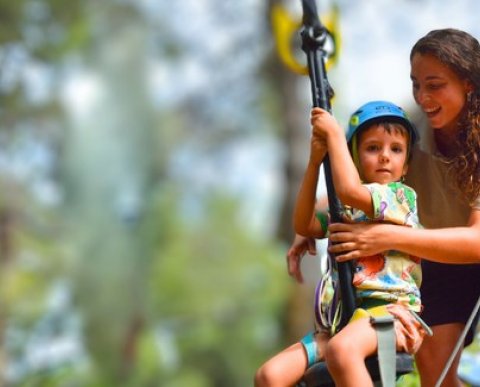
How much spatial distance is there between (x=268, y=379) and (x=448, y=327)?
836mm

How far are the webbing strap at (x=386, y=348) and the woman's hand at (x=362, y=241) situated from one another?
0.20m

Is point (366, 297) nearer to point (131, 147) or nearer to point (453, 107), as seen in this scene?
point (453, 107)

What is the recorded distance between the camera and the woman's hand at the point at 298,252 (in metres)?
3.49

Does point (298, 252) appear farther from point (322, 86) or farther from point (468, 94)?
point (468, 94)

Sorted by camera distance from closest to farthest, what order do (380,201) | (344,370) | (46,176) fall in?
(344,370) < (380,201) < (46,176)

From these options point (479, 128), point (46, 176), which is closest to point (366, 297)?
point (479, 128)

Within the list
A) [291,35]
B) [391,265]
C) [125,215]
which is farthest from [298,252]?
[125,215]

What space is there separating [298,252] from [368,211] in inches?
20.3

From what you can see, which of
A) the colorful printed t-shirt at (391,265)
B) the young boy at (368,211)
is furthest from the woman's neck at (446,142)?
the colorful printed t-shirt at (391,265)

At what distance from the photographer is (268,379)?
122 inches

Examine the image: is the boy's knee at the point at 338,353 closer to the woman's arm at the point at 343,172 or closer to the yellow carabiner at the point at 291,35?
the woman's arm at the point at 343,172

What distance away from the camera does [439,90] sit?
128 inches

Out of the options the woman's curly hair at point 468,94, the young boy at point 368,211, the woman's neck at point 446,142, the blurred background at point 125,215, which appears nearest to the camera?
the young boy at point 368,211

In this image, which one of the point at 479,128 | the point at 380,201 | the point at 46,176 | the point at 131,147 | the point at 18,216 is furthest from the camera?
the point at 131,147
